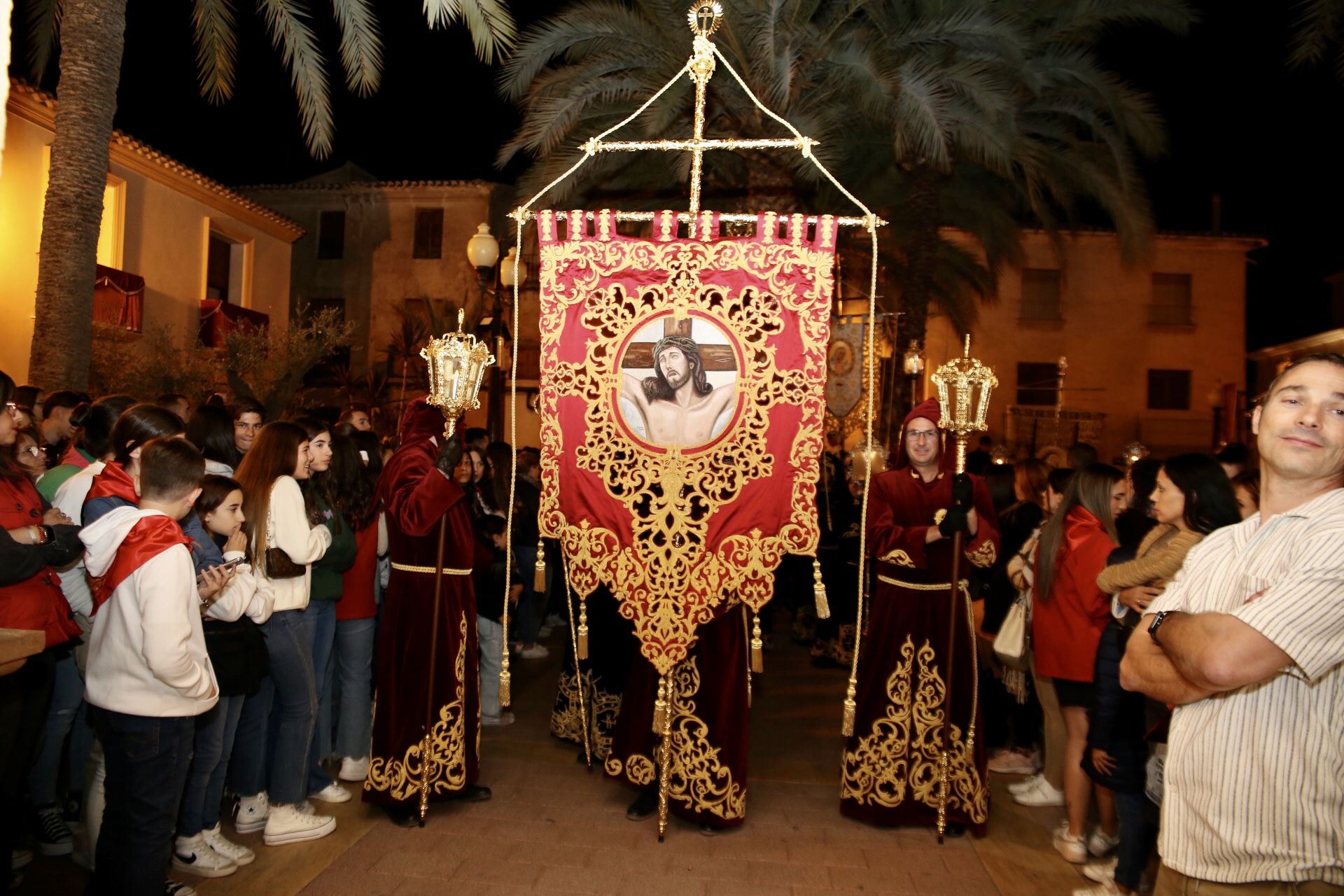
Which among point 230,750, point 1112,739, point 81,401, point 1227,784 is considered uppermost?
point 81,401

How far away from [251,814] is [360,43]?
22.3ft

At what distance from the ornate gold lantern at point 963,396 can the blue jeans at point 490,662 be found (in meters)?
3.44

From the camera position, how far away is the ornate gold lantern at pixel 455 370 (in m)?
4.43

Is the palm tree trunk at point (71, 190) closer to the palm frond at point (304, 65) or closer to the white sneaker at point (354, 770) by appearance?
the palm frond at point (304, 65)

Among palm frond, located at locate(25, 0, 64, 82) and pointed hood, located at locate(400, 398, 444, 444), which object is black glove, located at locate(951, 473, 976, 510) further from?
palm frond, located at locate(25, 0, 64, 82)

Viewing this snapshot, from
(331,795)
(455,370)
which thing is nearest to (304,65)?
(455,370)

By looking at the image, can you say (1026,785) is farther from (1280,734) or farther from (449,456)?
(449,456)

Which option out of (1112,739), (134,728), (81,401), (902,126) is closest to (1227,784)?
(1112,739)

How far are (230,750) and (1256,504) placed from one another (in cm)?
509

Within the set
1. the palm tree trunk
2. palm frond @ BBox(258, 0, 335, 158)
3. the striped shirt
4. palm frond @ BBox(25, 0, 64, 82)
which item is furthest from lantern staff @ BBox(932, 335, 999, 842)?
palm frond @ BBox(25, 0, 64, 82)

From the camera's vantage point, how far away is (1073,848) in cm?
445

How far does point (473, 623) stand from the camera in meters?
4.96

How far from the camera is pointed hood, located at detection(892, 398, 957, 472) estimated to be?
4.96m

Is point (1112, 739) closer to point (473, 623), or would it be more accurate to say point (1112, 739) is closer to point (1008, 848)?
point (1008, 848)
